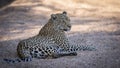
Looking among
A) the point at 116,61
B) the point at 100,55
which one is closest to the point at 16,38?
the point at 100,55

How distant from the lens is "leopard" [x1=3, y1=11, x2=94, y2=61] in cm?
803

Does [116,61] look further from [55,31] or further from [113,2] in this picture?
[113,2]

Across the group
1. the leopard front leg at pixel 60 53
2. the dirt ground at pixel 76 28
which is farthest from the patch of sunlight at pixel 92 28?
the leopard front leg at pixel 60 53

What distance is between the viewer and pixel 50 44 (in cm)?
841

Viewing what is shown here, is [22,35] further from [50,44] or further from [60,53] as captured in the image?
[60,53]

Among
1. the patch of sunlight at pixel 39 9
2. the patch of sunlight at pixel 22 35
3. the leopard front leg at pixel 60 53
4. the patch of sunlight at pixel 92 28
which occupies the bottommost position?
the patch of sunlight at pixel 92 28

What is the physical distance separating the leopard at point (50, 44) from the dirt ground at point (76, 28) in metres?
0.26

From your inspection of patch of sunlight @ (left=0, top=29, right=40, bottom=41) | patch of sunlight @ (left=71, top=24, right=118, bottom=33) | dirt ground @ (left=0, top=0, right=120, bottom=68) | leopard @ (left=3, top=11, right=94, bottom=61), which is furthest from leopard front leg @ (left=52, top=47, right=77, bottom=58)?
patch of sunlight @ (left=71, top=24, right=118, bottom=33)

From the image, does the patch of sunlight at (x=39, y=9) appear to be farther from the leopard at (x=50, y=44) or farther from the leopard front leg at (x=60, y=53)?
the leopard front leg at (x=60, y=53)

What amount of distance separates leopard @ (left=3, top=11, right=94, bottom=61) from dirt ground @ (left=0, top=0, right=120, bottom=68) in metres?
0.26

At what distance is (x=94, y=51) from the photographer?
28.9 feet

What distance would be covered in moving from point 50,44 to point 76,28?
15.4ft

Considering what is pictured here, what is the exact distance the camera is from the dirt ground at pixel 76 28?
7.63 meters

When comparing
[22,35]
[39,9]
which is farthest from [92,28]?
[39,9]
